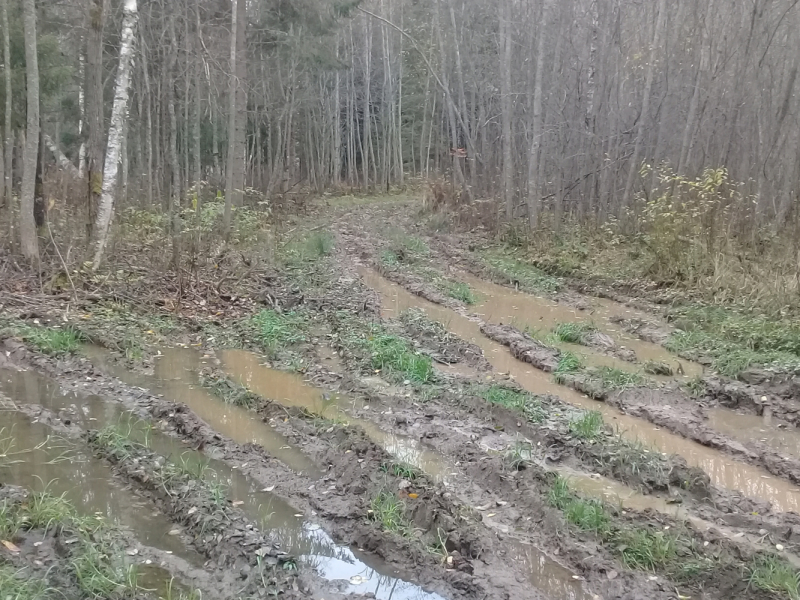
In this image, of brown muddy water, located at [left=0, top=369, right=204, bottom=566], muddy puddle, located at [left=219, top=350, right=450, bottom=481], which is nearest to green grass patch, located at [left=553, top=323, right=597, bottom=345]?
muddy puddle, located at [left=219, top=350, right=450, bottom=481]

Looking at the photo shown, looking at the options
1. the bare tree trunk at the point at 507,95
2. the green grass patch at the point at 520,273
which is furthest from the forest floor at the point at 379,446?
the bare tree trunk at the point at 507,95

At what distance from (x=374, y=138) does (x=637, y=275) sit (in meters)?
34.6

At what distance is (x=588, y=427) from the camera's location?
262 inches

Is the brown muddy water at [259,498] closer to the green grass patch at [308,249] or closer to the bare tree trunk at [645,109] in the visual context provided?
the green grass patch at [308,249]

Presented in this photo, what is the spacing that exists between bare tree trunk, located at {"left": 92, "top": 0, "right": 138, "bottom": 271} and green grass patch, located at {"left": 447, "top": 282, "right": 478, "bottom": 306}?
21.6 ft

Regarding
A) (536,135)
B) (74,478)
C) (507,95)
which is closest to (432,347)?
(74,478)

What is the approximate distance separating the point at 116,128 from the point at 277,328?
436cm

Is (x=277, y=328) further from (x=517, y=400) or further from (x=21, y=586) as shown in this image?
(x=21, y=586)

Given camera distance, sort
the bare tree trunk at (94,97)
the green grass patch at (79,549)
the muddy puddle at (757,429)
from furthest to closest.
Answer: the bare tree trunk at (94,97), the muddy puddle at (757,429), the green grass patch at (79,549)

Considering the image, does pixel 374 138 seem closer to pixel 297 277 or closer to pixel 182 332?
pixel 297 277

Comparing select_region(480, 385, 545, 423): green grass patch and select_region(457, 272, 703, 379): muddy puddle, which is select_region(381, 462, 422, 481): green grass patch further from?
select_region(457, 272, 703, 379): muddy puddle

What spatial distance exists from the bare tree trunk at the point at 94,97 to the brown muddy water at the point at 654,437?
241 inches

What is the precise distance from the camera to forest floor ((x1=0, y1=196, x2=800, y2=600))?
14.3 ft

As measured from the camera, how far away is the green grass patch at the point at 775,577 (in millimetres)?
4117
